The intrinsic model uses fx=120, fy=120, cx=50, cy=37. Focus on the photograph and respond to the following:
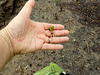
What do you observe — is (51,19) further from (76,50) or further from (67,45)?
(76,50)

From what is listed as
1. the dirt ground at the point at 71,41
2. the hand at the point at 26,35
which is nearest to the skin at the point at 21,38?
the hand at the point at 26,35

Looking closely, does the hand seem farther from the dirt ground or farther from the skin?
the dirt ground

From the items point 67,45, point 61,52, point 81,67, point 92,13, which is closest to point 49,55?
point 61,52

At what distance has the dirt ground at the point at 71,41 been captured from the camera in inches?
110

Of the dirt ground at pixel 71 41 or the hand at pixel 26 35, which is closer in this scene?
the hand at pixel 26 35

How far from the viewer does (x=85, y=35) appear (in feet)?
10.8

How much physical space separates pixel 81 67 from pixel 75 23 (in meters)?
1.35

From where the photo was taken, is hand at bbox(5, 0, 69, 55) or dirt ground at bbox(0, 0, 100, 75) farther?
dirt ground at bbox(0, 0, 100, 75)

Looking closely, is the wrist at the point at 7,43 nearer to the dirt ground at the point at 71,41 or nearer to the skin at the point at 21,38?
the skin at the point at 21,38

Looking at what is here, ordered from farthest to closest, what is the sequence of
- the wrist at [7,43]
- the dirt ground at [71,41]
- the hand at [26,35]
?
the dirt ground at [71,41], the hand at [26,35], the wrist at [7,43]


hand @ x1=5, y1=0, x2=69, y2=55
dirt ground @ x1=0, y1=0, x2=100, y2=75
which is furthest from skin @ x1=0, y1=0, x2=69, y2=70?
dirt ground @ x1=0, y1=0, x2=100, y2=75

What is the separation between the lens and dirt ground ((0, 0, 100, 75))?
2.79 m

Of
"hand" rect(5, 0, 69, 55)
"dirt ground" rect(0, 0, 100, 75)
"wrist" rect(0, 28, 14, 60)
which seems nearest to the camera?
"wrist" rect(0, 28, 14, 60)

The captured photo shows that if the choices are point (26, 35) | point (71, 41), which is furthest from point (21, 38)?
point (71, 41)
